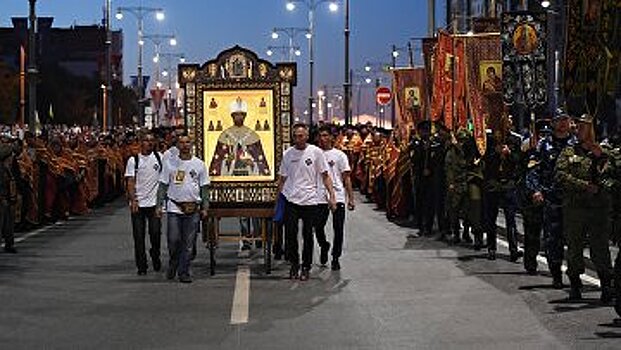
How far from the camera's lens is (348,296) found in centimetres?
1388

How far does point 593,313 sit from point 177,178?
5.48 metres

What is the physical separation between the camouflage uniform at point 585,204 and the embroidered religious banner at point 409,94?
15.8 metres

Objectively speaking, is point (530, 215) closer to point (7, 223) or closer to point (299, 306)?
point (299, 306)

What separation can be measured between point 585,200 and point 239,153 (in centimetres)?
575

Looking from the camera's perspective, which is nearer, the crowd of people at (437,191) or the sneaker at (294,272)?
the crowd of people at (437,191)

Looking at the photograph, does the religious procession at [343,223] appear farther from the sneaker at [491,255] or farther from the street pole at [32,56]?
the street pole at [32,56]

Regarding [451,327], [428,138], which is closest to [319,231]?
[451,327]

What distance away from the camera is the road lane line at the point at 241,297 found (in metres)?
12.2

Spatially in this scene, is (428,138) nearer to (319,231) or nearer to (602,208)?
(319,231)

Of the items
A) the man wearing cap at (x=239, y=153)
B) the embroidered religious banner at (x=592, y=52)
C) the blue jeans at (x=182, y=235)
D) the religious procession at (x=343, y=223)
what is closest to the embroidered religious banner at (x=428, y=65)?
the religious procession at (x=343, y=223)

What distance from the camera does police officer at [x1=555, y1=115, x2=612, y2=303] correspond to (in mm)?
12320

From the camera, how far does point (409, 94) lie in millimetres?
29812

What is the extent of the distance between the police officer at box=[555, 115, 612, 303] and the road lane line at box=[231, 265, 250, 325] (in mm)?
3369

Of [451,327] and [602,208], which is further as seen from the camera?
[602,208]
